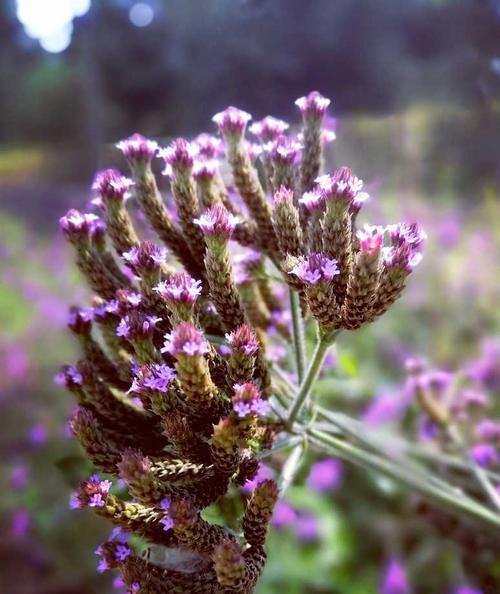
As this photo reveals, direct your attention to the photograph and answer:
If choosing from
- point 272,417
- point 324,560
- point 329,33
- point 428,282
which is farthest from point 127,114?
point 272,417

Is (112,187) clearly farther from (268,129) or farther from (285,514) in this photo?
(285,514)

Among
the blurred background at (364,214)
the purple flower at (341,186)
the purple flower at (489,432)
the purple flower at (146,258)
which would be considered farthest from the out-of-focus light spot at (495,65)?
the purple flower at (146,258)

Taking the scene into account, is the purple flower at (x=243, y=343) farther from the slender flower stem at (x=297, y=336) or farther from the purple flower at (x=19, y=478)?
the purple flower at (x=19, y=478)

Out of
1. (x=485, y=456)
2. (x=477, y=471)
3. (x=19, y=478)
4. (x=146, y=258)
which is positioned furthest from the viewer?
(x=19, y=478)

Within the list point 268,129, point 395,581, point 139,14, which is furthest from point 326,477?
point 139,14

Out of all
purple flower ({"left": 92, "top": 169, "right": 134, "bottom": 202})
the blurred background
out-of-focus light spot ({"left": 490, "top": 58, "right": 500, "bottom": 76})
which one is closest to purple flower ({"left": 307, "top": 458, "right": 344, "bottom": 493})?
the blurred background

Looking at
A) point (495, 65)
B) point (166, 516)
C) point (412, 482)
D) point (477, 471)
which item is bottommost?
point (166, 516)

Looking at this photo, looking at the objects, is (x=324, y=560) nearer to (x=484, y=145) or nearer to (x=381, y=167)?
(x=381, y=167)

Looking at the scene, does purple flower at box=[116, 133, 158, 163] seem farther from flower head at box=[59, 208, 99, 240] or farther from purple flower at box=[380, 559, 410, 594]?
purple flower at box=[380, 559, 410, 594]
